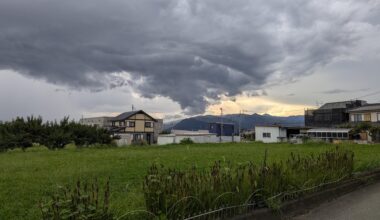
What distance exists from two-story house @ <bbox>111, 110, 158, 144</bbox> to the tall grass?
53.7 meters

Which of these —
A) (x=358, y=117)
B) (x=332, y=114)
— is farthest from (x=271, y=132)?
(x=332, y=114)

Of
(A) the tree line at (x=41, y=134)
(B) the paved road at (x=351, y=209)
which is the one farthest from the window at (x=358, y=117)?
(B) the paved road at (x=351, y=209)

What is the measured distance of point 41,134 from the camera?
26.4m

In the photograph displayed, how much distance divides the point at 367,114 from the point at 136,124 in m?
35.7

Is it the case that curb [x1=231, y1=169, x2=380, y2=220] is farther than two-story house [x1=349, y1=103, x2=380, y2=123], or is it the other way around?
two-story house [x1=349, y1=103, x2=380, y2=123]

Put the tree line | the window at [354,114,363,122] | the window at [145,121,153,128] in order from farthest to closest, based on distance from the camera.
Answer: the window at [145,121,153,128] < the window at [354,114,363,122] < the tree line

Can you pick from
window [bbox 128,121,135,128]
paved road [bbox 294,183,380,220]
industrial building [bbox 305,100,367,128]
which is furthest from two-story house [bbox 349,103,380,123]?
paved road [bbox 294,183,380,220]

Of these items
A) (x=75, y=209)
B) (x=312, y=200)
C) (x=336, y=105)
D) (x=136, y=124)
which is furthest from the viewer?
(x=336, y=105)

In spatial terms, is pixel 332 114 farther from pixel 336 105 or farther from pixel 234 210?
pixel 234 210

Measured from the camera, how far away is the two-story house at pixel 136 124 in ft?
196

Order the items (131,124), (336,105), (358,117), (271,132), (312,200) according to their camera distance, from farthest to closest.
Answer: (336,105), (131,124), (271,132), (358,117), (312,200)

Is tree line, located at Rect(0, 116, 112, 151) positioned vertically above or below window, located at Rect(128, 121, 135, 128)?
below

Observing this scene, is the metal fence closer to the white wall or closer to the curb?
the curb

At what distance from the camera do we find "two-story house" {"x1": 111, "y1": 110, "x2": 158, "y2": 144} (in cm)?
5960
